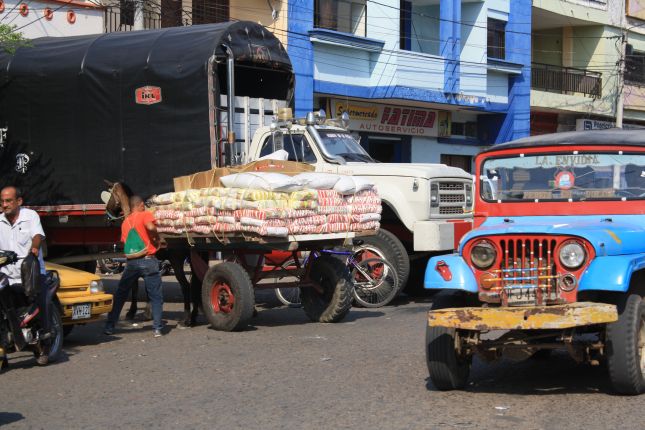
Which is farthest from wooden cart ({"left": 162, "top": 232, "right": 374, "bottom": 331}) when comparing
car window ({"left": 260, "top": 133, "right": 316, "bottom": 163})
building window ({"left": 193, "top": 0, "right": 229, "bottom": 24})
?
building window ({"left": 193, "top": 0, "right": 229, "bottom": 24})

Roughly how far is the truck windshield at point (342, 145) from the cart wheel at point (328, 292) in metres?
2.77

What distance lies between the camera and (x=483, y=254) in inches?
313

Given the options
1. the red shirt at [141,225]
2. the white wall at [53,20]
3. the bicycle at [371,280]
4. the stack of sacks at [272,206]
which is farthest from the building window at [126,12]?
the red shirt at [141,225]

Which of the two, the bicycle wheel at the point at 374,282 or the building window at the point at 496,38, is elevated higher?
the building window at the point at 496,38

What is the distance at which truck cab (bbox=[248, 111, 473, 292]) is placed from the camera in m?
14.7

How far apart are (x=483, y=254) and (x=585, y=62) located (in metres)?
32.2

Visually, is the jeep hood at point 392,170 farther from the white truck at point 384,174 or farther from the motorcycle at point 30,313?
the motorcycle at point 30,313

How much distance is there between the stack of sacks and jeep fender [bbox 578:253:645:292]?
15.5ft

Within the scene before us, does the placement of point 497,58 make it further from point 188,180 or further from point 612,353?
point 612,353

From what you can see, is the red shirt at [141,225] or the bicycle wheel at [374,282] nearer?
the red shirt at [141,225]

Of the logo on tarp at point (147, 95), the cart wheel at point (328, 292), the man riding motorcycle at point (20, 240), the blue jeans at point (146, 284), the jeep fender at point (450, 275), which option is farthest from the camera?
the logo on tarp at point (147, 95)

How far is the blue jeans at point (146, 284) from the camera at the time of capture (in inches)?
472

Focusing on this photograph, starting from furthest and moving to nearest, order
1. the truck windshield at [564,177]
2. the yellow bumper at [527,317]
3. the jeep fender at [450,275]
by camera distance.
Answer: the truck windshield at [564,177]
the jeep fender at [450,275]
the yellow bumper at [527,317]

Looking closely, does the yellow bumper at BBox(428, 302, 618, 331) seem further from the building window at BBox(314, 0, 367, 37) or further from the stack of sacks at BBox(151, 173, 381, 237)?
the building window at BBox(314, 0, 367, 37)
